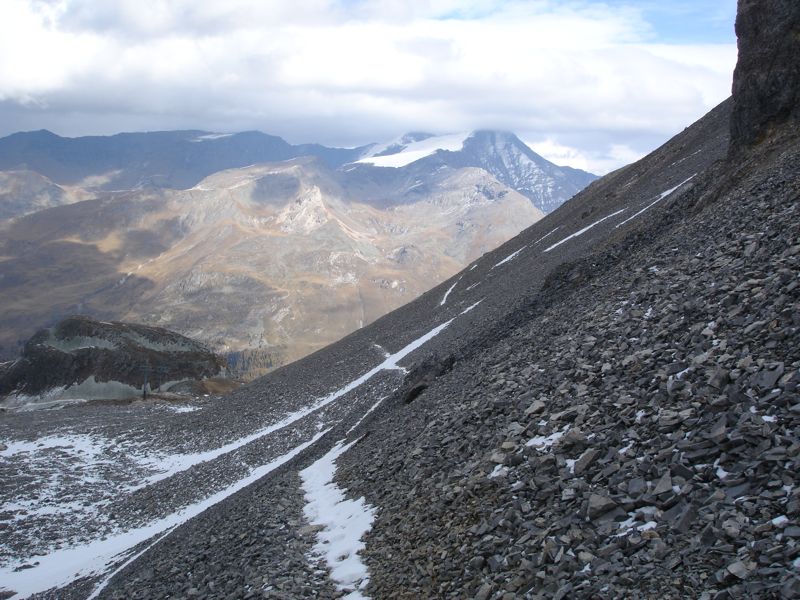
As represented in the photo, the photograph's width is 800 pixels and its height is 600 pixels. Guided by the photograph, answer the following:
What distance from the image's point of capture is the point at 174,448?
165 ft

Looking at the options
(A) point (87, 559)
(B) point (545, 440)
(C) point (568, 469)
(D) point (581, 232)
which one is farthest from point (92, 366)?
(C) point (568, 469)

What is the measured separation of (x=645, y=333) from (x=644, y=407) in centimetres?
407

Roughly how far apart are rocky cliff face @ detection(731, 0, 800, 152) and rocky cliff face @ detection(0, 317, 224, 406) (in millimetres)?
86071

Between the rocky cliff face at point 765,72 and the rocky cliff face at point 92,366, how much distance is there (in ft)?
282

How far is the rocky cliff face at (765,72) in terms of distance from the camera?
29547 millimetres

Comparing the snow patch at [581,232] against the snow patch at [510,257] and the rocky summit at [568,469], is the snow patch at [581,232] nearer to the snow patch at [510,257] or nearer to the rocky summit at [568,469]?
the snow patch at [510,257]

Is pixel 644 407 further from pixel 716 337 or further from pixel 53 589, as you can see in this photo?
pixel 53 589

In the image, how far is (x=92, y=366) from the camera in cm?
10062

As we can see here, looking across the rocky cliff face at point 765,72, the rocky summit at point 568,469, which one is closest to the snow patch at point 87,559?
the rocky summit at point 568,469

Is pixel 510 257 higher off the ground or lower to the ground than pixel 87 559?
higher

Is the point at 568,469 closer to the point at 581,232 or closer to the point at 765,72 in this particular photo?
the point at 765,72

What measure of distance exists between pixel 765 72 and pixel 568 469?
2644 centimetres

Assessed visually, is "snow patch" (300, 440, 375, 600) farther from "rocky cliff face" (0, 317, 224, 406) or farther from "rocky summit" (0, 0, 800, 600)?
"rocky cliff face" (0, 317, 224, 406)

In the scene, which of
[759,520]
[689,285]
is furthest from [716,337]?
[759,520]
